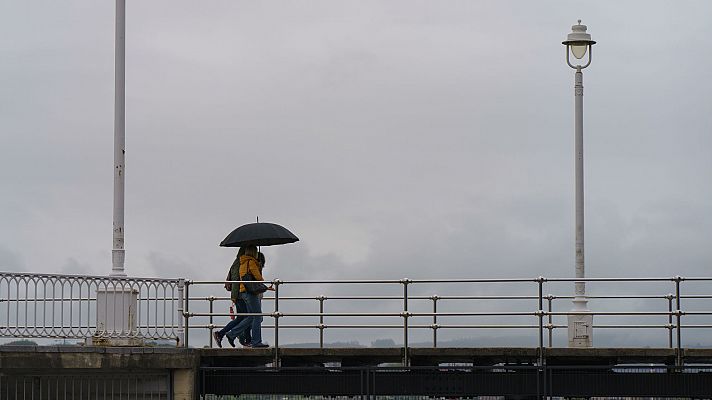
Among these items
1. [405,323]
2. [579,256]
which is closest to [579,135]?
[579,256]

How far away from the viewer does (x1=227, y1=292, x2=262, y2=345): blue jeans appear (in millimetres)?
31766

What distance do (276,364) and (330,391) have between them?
3.06 ft

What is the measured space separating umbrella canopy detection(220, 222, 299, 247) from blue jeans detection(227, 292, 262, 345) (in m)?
0.84

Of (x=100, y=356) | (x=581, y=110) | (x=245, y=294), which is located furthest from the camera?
(x=581, y=110)

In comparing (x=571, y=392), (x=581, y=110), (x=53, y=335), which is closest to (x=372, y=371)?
(x=571, y=392)

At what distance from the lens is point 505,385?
102 ft

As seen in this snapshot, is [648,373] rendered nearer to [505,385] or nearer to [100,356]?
[505,385]

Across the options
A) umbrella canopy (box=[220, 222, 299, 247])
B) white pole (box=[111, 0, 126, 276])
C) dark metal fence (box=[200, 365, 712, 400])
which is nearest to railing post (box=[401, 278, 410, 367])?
dark metal fence (box=[200, 365, 712, 400])

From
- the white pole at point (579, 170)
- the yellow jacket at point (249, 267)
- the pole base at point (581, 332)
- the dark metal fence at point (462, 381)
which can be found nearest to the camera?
the dark metal fence at point (462, 381)

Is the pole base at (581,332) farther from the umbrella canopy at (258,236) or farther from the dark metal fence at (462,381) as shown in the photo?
the umbrella canopy at (258,236)

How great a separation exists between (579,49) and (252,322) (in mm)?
8061

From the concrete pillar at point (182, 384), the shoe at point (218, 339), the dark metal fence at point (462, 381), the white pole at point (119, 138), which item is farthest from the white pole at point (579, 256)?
the white pole at point (119, 138)

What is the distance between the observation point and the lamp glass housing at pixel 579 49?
35.4 meters

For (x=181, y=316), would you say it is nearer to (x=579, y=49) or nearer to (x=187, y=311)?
(x=187, y=311)
